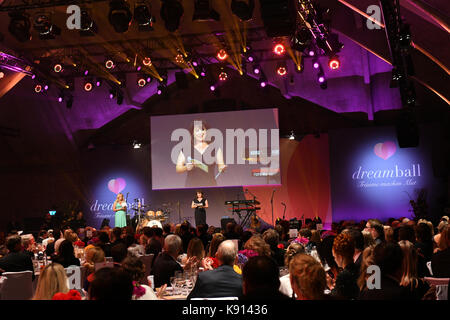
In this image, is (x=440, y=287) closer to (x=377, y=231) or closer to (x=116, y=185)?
(x=377, y=231)

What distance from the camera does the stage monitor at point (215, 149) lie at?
1542 cm

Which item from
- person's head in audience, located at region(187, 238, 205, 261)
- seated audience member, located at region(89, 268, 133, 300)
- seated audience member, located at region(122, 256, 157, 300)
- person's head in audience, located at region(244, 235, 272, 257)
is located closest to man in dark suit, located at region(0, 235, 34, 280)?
person's head in audience, located at region(187, 238, 205, 261)

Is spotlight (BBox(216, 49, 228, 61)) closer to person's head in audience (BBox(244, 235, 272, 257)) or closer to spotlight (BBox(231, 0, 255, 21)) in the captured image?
spotlight (BBox(231, 0, 255, 21))

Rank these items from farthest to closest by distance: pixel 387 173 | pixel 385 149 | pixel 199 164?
pixel 199 164, pixel 385 149, pixel 387 173

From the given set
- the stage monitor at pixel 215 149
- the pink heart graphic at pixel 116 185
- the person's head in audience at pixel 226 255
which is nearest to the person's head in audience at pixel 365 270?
the person's head in audience at pixel 226 255

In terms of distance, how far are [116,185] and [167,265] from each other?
12.2 meters

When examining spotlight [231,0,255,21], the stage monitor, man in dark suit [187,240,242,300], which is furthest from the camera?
the stage monitor

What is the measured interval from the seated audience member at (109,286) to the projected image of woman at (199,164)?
13257 mm

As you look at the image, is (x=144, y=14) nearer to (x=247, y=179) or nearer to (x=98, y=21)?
(x=98, y=21)

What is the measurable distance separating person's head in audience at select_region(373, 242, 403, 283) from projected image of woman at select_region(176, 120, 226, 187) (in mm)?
12452

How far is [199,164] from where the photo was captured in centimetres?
1571

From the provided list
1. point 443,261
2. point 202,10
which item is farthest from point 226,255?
point 202,10

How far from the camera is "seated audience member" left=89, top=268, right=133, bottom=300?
226 centimetres

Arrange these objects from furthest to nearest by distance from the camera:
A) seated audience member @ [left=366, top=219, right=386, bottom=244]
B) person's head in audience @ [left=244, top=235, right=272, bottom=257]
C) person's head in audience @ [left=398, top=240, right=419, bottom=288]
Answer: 1. seated audience member @ [left=366, top=219, right=386, bottom=244]
2. person's head in audience @ [left=244, top=235, right=272, bottom=257]
3. person's head in audience @ [left=398, top=240, right=419, bottom=288]
